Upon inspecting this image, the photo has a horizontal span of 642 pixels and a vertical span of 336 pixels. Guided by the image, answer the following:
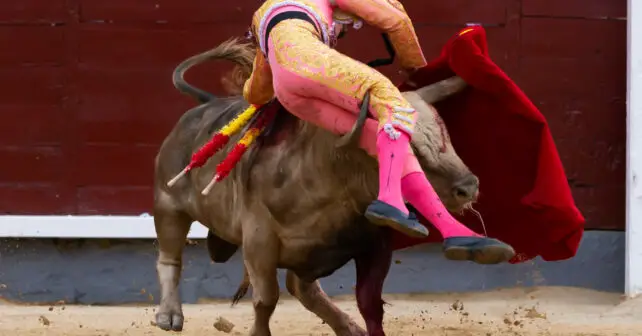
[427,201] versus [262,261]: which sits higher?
[427,201]

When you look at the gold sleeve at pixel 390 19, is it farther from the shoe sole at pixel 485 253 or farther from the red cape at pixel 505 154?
the shoe sole at pixel 485 253

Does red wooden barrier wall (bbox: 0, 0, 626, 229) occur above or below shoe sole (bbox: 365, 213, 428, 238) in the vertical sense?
below

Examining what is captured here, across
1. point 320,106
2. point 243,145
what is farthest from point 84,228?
point 320,106

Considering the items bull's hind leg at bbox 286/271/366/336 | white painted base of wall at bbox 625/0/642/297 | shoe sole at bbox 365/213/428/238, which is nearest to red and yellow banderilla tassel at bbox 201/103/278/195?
bull's hind leg at bbox 286/271/366/336

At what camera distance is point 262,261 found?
4.25 m

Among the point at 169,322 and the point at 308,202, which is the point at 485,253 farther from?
the point at 169,322

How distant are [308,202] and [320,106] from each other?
37cm

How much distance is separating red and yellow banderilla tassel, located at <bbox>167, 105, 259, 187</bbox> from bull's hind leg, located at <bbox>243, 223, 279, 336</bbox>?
0.32m

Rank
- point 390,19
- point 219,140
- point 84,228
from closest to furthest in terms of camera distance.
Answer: point 390,19 → point 219,140 → point 84,228

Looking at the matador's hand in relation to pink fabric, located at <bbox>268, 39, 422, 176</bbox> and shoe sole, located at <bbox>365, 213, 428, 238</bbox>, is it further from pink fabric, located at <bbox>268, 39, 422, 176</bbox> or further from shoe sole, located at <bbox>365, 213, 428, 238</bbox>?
shoe sole, located at <bbox>365, 213, 428, 238</bbox>

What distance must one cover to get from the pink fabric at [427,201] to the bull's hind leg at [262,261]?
2.31ft

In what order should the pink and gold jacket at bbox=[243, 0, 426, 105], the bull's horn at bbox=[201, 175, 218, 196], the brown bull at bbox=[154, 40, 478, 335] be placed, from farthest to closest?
the bull's horn at bbox=[201, 175, 218, 196], the pink and gold jacket at bbox=[243, 0, 426, 105], the brown bull at bbox=[154, 40, 478, 335]

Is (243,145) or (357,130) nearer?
(357,130)

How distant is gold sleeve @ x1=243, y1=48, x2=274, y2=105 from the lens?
4.19 metres
